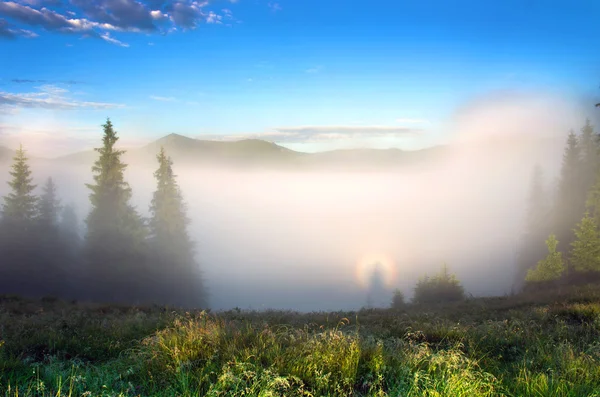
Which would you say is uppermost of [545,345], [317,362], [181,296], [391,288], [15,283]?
[317,362]

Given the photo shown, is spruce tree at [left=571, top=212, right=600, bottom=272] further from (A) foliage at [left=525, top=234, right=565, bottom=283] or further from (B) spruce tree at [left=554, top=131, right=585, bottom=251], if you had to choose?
(B) spruce tree at [left=554, top=131, right=585, bottom=251]

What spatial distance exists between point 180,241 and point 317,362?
49299 millimetres

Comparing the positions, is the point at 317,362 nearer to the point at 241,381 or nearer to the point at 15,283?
the point at 241,381

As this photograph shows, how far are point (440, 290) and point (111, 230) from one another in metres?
34.0

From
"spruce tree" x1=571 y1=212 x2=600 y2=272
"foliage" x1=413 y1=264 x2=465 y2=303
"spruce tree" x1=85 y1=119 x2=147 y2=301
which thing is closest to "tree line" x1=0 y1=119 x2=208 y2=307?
"spruce tree" x1=85 y1=119 x2=147 y2=301

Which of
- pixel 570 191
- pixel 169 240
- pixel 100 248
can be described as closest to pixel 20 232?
pixel 100 248

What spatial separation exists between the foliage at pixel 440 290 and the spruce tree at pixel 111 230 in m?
29.7

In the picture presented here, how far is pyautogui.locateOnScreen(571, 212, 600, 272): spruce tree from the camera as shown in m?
34.7

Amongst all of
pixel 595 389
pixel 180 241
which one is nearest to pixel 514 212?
pixel 180 241

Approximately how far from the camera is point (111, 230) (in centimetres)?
4191

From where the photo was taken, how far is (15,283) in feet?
124

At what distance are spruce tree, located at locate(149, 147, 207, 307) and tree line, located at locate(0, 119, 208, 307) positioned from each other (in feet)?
0.41

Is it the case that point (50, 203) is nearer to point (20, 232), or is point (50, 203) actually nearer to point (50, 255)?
point (20, 232)

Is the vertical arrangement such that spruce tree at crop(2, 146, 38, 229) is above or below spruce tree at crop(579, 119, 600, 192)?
below
